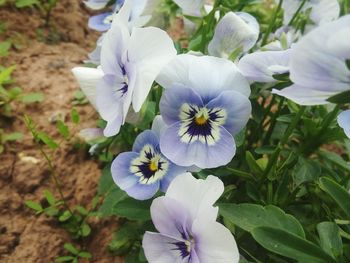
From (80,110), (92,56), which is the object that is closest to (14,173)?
(80,110)

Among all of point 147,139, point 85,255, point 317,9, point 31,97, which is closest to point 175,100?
point 147,139

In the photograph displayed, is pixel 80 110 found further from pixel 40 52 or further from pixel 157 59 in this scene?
pixel 157 59

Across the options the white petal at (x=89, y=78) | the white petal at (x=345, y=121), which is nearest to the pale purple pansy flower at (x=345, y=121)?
the white petal at (x=345, y=121)

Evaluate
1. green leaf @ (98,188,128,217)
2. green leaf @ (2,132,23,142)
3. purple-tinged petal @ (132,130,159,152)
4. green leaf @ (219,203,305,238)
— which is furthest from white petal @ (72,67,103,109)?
green leaf @ (2,132,23,142)

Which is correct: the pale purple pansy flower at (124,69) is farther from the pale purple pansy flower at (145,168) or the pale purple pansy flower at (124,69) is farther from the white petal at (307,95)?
the white petal at (307,95)

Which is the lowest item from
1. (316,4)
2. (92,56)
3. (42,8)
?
(42,8)

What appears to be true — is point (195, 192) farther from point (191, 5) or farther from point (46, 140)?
point (46, 140)

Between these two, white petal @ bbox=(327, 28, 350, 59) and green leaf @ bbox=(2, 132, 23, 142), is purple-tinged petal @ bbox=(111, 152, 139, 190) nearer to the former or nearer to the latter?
white petal @ bbox=(327, 28, 350, 59)
